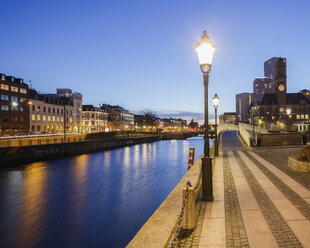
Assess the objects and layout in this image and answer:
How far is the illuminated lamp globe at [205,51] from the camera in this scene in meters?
7.30

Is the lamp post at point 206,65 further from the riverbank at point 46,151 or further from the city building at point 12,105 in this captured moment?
the city building at point 12,105

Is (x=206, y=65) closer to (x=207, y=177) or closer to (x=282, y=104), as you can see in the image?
(x=207, y=177)

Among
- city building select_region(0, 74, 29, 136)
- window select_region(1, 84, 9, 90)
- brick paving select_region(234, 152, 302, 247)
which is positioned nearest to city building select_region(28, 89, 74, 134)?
city building select_region(0, 74, 29, 136)

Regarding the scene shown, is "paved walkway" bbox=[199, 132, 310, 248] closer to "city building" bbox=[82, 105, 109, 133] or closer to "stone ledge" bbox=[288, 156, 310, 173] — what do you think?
"stone ledge" bbox=[288, 156, 310, 173]

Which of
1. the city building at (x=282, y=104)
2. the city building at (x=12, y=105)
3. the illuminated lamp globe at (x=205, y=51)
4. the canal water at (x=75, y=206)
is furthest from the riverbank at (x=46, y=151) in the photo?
the city building at (x=282, y=104)

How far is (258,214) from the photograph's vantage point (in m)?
6.39

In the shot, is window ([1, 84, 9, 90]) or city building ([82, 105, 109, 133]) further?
city building ([82, 105, 109, 133])

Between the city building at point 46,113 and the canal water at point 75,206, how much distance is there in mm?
48684

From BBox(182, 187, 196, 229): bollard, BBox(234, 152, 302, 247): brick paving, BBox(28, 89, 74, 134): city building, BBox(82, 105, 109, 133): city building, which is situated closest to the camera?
BBox(234, 152, 302, 247): brick paving

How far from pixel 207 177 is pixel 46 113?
261 ft

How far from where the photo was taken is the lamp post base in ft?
24.8

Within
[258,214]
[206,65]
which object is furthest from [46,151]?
[258,214]

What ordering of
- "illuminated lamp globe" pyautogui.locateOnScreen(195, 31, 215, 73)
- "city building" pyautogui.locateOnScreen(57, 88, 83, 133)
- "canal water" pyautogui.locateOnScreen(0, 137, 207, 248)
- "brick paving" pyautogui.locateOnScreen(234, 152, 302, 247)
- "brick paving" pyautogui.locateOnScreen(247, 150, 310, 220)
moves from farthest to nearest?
"city building" pyautogui.locateOnScreen(57, 88, 83, 133), "canal water" pyautogui.locateOnScreen(0, 137, 207, 248), "illuminated lamp globe" pyautogui.locateOnScreen(195, 31, 215, 73), "brick paving" pyautogui.locateOnScreen(247, 150, 310, 220), "brick paving" pyautogui.locateOnScreen(234, 152, 302, 247)

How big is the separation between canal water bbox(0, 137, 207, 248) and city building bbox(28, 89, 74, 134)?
48.7m
